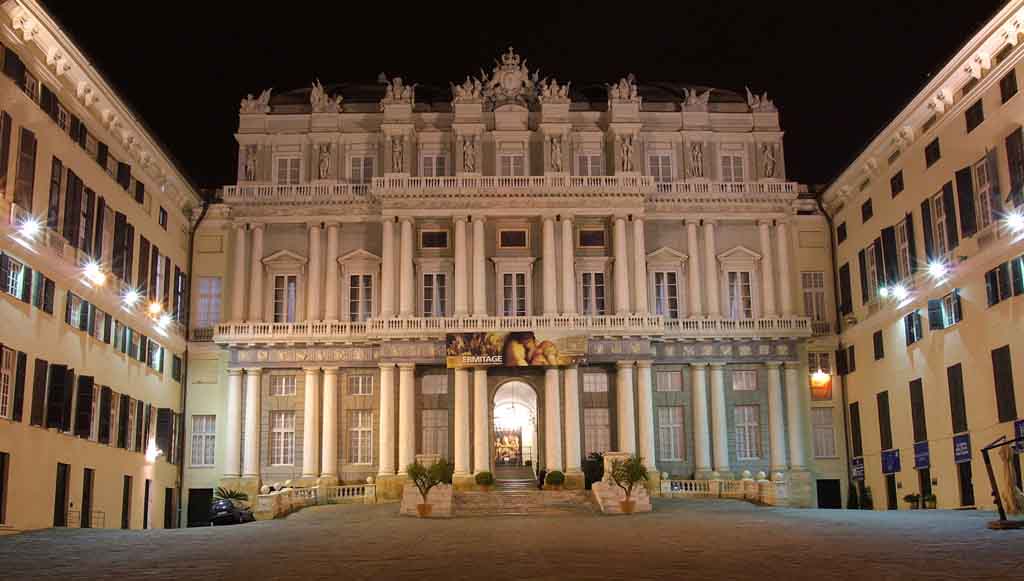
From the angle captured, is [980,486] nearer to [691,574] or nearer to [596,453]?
[596,453]

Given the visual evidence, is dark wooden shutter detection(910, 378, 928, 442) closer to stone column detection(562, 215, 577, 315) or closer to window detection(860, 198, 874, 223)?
window detection(860, 198, 874, 223)

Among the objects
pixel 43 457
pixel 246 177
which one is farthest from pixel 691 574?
pixel 246 177

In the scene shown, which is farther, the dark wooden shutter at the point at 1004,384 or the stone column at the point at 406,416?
the stone column at the point at 406,416

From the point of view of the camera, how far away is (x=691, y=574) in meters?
17.7

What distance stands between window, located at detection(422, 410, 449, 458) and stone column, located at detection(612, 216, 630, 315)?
953cm

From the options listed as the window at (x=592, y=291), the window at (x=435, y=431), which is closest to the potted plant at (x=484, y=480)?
the window at (x=435, y=431)

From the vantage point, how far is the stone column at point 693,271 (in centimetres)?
5206

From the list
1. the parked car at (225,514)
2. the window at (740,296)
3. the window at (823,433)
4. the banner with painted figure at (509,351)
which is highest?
the window at (740,296)

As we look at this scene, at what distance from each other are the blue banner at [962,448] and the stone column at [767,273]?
14787mm

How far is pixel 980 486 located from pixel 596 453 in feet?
60.8

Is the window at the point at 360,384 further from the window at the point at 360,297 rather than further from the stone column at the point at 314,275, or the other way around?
the stone column at the point at 314,275

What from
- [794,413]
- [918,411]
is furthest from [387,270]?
[918,411]

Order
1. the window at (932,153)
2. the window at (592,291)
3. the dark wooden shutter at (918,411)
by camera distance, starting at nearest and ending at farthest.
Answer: the window at (932,153), the dark wooden shutter at (918,411), the window at (592,291)

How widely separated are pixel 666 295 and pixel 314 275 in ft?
55.4
